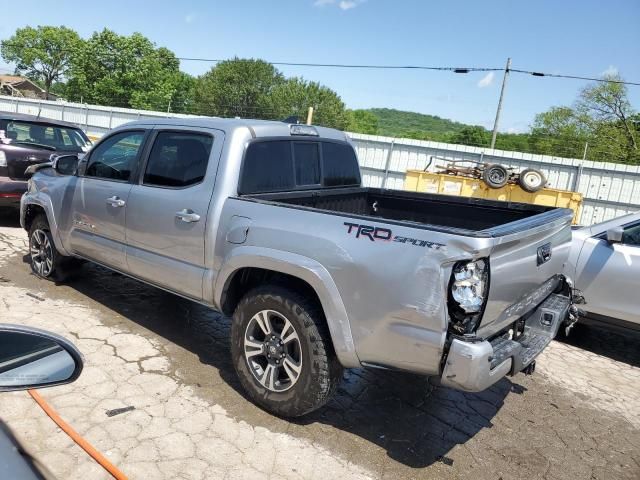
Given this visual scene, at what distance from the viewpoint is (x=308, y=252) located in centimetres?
295

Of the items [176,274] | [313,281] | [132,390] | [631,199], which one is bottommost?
[132,390]

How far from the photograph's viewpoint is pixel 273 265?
310 cm

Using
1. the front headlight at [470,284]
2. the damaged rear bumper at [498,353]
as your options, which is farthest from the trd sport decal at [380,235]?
the damaged rear bumper at [498,353]

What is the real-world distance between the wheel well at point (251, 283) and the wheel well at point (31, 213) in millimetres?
2952

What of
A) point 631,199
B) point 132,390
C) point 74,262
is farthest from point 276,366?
point 631,199

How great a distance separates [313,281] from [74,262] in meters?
3.63

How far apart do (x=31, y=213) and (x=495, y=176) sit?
997cm

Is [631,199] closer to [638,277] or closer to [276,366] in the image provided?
[638,277]

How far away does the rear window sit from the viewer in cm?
367

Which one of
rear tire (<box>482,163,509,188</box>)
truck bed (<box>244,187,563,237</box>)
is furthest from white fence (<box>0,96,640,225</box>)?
truck bed (<box>244,187,563,237</box>)

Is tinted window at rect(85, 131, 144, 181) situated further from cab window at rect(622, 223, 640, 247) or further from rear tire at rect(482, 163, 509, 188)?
rear tire at rect(482, 163, 509, 188)

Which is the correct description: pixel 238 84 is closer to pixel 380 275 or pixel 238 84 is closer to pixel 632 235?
pixel 632 235

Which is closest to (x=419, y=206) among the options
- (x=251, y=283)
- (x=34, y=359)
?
(x=251, y=283)

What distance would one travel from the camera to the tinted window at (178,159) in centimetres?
369
